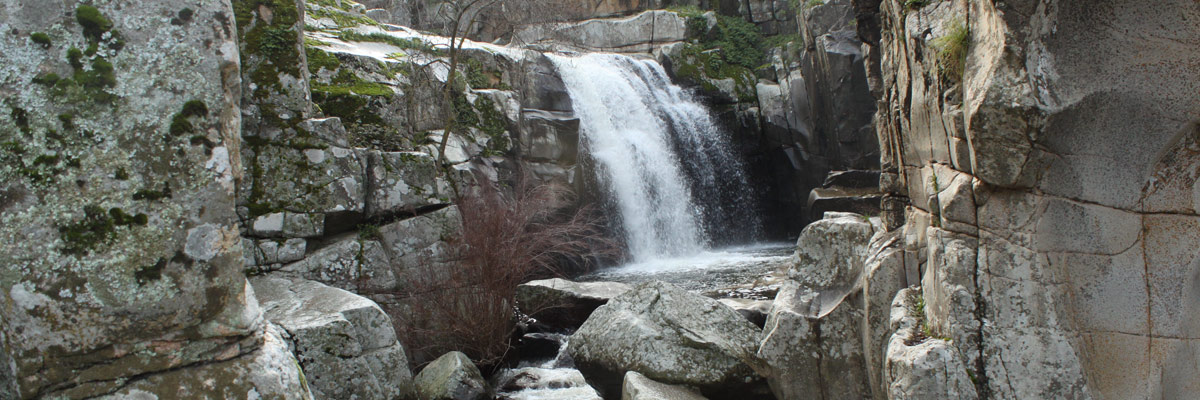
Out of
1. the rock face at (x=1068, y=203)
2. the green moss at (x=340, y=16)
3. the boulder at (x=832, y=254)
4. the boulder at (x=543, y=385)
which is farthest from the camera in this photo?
the green moss at (x=340, y=16)

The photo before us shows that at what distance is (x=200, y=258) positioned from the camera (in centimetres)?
229

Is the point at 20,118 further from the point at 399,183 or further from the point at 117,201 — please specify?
the point at 399,183

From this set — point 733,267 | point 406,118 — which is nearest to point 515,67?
point 406,118

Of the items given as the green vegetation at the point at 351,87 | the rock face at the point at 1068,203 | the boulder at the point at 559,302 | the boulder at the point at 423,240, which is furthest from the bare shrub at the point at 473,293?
the rock face at the point at 1068,203

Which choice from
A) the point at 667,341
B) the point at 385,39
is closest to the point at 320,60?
the point at 385,39

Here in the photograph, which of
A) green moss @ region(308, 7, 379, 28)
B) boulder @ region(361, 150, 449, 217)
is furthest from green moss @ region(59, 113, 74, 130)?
green moss @ region(308, 7, 379, 28)

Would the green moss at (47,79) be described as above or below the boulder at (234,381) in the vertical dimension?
above

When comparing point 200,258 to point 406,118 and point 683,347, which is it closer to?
point 683,347

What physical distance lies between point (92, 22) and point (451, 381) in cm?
470

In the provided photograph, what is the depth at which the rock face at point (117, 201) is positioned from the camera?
212cm

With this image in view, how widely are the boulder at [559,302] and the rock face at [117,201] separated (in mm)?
6688

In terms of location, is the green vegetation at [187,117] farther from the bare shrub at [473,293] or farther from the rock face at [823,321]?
the bare shrub at [473,293]

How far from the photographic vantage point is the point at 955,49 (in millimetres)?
4035

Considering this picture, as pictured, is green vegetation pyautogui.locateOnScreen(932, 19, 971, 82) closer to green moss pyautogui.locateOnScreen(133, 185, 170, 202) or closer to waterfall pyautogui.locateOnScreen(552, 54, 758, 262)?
green moss pyautogui.locateOnScreen(133, 185, 170, 202)
